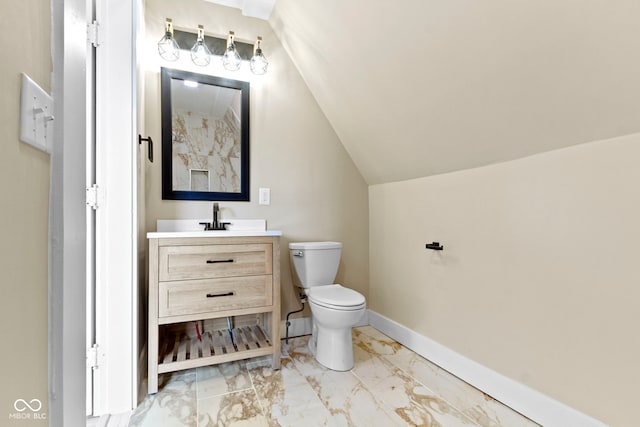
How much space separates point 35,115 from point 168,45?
1752 millimetres

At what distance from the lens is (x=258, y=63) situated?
2.21 meters

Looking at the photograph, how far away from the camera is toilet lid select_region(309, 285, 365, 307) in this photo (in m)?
1.80

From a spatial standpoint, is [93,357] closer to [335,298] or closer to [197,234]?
[197,234]

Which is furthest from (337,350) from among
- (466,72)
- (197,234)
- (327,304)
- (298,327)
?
(466,72)

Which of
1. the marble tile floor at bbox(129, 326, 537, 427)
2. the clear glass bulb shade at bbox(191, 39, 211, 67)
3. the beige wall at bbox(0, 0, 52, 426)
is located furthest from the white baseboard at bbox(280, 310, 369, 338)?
the clear glass bulb shade at bbox(191, 39, 211, 67)

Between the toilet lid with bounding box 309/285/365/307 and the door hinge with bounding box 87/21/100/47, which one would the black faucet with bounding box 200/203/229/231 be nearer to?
the toilet lid with bounding box 309/285/365/307

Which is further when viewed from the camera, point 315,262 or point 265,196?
point 265,196

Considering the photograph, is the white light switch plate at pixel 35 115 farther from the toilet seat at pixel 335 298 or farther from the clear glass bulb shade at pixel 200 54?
the clear glass bulb shade at pixel 200 54

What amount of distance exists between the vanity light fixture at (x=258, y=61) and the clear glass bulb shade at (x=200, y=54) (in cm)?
31

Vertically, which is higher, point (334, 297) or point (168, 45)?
point (168, 45)

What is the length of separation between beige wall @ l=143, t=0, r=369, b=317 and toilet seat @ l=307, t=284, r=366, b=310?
412mm

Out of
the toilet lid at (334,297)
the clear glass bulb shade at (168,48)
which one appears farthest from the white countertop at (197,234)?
the clear glass bulb shade at (168,48)

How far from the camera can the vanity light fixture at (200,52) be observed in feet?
6.63

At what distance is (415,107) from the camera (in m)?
1.75
